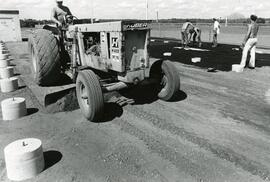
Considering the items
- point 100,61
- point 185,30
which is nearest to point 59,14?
point 100,61

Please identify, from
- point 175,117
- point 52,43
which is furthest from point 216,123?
point 52,43

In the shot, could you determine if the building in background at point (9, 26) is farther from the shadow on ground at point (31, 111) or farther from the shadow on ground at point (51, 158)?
the shadow on ground at point (51, 158)

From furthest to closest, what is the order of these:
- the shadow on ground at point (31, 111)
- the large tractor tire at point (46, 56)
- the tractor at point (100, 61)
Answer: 1. the large tractor tire at point (46, 56)
2. the shadow on ground at point (31, 111)
3. the tractor at point (100, 61)

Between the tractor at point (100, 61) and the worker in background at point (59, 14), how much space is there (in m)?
0.23

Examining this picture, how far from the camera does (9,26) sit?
977 inches

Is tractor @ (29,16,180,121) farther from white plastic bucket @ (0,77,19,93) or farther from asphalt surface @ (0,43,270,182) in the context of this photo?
white plastic bucket @ (0,77,19,93)

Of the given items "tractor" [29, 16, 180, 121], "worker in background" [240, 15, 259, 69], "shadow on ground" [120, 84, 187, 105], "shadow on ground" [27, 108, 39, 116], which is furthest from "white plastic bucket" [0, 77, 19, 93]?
"worker in background" [240, 15, 259, 69]

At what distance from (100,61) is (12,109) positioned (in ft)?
7.05

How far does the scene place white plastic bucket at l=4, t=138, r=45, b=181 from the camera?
366 cm

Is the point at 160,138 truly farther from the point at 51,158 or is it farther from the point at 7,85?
the point at 7,85

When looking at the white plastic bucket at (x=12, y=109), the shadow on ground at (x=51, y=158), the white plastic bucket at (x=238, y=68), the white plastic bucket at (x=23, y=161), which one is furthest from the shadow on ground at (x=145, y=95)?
the white plastic bucket at (x=238, y=68)

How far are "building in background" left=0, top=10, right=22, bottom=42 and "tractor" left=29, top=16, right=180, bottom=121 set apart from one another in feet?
63.0

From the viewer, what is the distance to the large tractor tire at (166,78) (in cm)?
632

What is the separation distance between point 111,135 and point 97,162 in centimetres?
96
